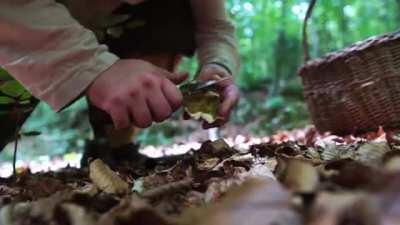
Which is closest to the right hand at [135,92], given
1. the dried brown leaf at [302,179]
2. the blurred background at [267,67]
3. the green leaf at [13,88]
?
the green leaf at [13,88]

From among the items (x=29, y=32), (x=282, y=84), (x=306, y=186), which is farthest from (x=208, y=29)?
(x=282, y=84)

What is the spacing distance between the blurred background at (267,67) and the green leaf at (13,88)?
114 inches

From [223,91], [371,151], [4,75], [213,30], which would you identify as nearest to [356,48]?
[213,30]

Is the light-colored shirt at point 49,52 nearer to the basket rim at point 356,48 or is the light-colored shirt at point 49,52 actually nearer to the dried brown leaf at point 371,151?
the dried brown leaf at point 371,151

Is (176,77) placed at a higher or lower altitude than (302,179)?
lower

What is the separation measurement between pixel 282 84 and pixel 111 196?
482 cm

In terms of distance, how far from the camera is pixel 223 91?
3.99 feet

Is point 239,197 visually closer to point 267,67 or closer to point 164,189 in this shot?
point 164,189

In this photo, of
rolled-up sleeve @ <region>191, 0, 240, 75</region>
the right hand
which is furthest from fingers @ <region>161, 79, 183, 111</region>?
rolled-up sleeve @ <region>191, 0, 240, 75</region>

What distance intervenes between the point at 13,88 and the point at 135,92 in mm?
273

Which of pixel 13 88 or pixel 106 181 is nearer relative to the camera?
pixel 106 181

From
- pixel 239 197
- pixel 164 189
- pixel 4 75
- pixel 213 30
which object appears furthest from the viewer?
pixel 213 30

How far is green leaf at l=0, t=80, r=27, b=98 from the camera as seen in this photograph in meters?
1.07

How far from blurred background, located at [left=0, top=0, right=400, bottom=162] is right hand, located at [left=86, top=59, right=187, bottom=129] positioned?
9.72ft
